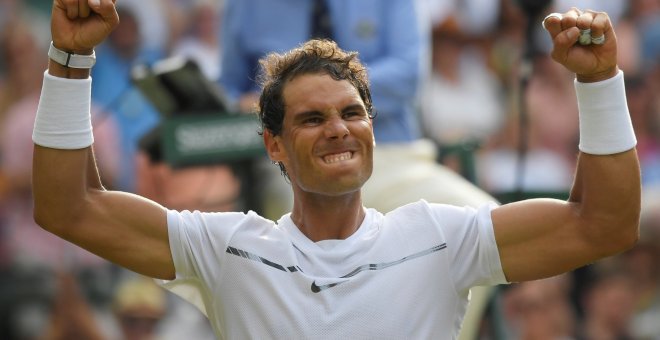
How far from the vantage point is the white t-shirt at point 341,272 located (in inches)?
131

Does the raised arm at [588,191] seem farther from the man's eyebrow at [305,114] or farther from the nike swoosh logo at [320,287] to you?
the man's eyebrow at [305,114]

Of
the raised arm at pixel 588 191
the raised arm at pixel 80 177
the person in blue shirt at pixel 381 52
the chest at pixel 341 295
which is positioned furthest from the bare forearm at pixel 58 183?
the person in blue shirt at pixel 381 52

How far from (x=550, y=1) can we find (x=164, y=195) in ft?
6.70

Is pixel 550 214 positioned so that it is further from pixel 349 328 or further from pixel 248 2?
pixel 248 2

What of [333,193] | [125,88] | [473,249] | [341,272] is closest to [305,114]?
[333,193]

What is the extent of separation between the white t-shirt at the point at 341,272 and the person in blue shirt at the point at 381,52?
1948 mm

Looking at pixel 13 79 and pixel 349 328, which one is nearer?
pixel 349 328

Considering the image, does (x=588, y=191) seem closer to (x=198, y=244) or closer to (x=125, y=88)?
(x=198, y=244)

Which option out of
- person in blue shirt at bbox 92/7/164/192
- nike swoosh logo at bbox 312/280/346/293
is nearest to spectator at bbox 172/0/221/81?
person in blue shirt at bbox 92/7/164/192

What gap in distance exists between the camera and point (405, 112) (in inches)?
223

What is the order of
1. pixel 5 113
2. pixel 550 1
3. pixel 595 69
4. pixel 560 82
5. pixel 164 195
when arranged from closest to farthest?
pixel 595 69
pixel 550 1
pixel 164 195
pixel 5 113
pixel 560 82

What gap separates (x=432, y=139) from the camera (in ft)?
25.7

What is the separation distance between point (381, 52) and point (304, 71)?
2.22 meters

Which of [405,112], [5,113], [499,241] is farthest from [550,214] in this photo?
[5,113]
